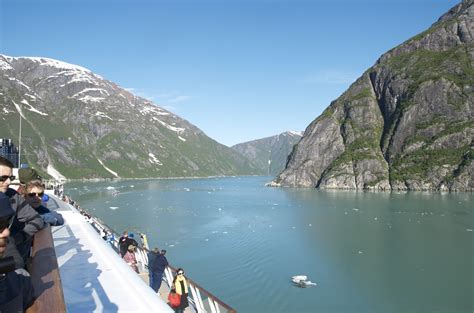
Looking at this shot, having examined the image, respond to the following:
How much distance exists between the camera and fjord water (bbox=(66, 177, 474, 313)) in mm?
28422

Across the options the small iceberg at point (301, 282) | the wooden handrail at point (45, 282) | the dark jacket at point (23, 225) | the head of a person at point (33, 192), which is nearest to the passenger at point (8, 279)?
the wooden handrail at point (45, 282)

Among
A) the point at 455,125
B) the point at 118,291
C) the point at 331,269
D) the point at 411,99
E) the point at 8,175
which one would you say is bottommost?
the point at 331,269

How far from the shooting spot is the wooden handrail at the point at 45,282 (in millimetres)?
3439

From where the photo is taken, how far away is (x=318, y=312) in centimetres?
2539

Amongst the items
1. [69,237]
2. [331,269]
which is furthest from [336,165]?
[69,237]

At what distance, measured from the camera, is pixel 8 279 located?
2.93m

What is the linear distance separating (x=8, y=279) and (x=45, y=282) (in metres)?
1.11

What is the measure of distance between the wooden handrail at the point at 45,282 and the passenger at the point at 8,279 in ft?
0.87

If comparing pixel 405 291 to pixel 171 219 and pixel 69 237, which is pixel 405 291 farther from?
pixel 171 219

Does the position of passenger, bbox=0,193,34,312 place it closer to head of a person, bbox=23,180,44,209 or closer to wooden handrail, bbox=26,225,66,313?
wooden handrail, bbox=26,225,66,313

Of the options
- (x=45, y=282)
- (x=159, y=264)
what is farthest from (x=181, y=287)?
(x=45, y=282)

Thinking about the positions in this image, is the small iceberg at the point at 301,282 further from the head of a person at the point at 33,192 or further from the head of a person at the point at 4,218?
the head of a person at the point at 4,218

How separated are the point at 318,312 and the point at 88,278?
20212mm

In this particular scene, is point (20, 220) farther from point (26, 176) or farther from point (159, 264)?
point (159, 264)
